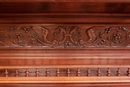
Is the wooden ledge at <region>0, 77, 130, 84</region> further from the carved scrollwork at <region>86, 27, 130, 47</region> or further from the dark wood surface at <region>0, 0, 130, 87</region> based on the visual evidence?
the carved scrollwork at <region>86, 27, 130, 47</region>

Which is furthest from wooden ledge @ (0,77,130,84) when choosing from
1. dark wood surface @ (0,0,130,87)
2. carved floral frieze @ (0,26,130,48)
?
carved floral frieze @ (0,26,130,48)

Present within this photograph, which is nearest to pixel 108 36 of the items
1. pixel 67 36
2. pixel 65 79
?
pixel 67 36

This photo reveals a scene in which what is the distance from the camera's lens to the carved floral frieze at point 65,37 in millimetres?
1152

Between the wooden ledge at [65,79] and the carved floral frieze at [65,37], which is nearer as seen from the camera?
the wooden ledge at [65,79]

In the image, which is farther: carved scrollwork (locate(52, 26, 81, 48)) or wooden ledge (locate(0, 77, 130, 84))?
carved scrollwork (locate(52, 26, 81, 48))

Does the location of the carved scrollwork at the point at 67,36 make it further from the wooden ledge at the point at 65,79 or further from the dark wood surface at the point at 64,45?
the wooden ledge at the point at 65,79

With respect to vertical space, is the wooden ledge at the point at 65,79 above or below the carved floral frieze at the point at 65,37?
below

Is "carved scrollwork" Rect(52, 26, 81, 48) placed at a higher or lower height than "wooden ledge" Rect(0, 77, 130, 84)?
higher

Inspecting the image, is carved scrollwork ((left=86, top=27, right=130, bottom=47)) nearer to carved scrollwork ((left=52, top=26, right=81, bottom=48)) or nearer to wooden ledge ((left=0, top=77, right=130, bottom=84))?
carved scrollwork ((left=52, top=26, right=81, bottom=48))

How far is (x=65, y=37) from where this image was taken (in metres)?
1.17

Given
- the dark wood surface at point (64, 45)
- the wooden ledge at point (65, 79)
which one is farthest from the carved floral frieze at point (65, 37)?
the wooden ledge at point (65, 79)

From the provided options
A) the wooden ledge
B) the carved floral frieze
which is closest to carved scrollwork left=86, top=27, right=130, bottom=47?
the carved floral frieze

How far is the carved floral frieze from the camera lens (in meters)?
1.15

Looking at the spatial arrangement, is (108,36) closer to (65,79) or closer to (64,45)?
(64,45)
